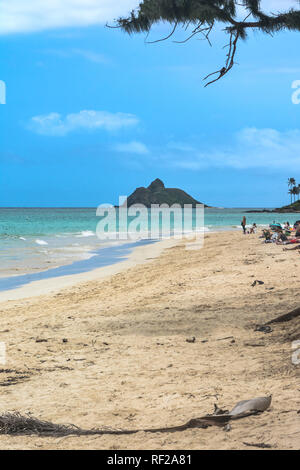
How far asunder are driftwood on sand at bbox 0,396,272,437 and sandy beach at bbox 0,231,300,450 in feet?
0.30

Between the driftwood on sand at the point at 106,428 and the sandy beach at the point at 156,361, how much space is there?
0.30ft

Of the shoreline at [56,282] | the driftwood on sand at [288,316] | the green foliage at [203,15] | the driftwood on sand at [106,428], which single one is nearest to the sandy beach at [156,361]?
the driftwood on sand at [106,428]

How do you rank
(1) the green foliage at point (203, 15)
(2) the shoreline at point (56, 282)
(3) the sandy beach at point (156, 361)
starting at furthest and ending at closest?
1. (2) the shoreline at point (56, 282)
2. (1) the green foliage at point (203, 15)
3. (3) the sandy beach at point (156, 361)

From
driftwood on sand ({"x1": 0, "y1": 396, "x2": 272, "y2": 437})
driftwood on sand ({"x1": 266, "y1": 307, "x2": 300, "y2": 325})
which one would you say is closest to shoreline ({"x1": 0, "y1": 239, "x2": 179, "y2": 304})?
driftwood on sand ({"x1": 266, "y1": 307, "x2": 300, "y2": 325})

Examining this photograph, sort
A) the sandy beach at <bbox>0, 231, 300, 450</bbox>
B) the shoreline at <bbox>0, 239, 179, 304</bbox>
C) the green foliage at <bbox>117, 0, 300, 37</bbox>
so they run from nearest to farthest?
the sandy beach at <bbox>0, 231, 300, 450</bbox>, the green foliage at <bbox>117, 0, 300, 37</bbox>, the shoreline at <bbox>0, 239, 179, 304</bbox>

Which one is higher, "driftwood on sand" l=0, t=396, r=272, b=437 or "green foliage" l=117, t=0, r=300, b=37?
"green foliage" l=117, t=0, r=300, b=37

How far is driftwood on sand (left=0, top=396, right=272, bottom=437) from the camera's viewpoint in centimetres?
402

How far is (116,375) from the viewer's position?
19.2 ft

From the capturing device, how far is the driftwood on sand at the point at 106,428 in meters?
4.02

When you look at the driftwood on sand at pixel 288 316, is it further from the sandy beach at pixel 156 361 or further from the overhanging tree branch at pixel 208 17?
the overhanging tree branch at pixel 208 17

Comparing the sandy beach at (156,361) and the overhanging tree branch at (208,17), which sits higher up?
A: the overhanging tree branch at (208,17)

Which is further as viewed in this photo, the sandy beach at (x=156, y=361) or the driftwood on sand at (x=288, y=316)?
the driftwood on sand at (x=288, y=316)

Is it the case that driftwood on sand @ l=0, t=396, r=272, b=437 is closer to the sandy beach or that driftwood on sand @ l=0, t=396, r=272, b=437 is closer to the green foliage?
the sandy beach

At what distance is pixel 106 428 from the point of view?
4.24 meters
